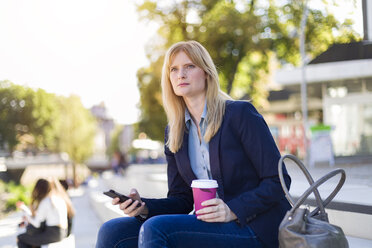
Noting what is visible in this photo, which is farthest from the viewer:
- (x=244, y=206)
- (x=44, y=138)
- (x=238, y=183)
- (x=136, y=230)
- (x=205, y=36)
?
(x=44, y=138)

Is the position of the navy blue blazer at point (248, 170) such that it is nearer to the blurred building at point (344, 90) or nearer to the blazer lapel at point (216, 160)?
the blazer lapel at point (216, 160)

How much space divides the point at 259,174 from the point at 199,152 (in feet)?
1.25

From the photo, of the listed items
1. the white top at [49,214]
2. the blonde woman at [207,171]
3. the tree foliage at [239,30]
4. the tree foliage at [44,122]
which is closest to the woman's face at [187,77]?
the blonde woman at [207,171]

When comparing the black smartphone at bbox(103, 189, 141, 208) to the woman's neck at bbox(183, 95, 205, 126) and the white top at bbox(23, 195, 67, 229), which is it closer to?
the woman's neck at bbox(183, 95, 205, 126)

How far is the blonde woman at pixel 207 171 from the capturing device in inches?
69.4

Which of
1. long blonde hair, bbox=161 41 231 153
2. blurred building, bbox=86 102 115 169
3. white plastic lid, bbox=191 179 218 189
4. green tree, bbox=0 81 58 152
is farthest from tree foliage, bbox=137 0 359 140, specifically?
blurred building, bbox=86 102 115 169

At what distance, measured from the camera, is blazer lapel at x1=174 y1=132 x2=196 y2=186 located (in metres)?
2.14

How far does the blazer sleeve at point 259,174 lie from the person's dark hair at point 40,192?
350cm

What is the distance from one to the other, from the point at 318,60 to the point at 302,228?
15.1m

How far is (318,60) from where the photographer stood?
51.5ft

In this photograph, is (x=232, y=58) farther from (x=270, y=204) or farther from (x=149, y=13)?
(x=270, y=204)

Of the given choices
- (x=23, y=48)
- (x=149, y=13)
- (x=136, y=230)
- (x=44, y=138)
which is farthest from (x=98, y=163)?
(x=136, y=230)

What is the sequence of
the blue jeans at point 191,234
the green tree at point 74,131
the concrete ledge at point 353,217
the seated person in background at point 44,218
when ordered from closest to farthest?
the blue jeans at point 191,234 → the concrete ledge at point 353,217 → the seated person in background at point 44,218 → the green tree at point 74,131

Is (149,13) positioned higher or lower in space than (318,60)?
higher
